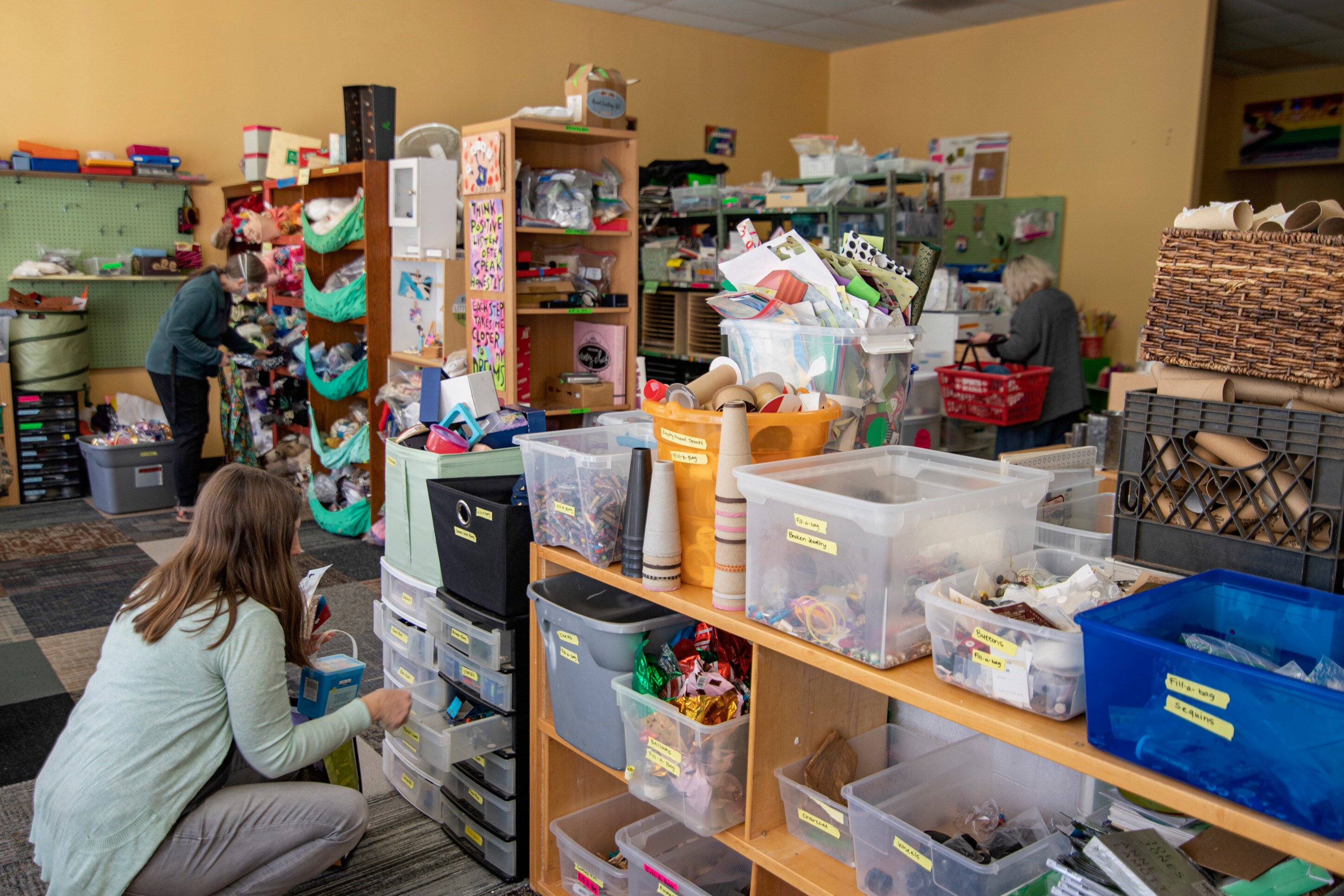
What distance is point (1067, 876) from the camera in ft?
4.48

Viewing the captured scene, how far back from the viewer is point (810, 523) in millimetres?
1569

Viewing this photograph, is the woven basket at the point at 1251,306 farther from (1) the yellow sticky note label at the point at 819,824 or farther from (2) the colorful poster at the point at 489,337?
(2) the colorful poster at the point at 489,337

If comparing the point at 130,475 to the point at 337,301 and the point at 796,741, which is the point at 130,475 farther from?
the point at 796,741

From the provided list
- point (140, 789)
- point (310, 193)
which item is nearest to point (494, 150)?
point (310, 193)

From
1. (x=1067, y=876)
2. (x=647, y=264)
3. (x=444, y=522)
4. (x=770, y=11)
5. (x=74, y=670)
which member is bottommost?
(x=74, y=670)

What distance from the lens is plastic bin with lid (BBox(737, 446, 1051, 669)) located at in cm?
148

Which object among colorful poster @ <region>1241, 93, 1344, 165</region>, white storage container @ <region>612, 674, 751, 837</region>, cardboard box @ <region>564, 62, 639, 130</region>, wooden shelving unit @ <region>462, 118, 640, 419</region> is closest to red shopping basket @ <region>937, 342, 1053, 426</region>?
wooden shelving unit @ <region>462, 118, 640, 419</region>

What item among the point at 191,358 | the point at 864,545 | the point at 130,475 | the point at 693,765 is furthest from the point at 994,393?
the point at 130,475

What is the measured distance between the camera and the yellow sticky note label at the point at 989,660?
1347 mm

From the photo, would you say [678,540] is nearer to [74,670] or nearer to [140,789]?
[140,789]

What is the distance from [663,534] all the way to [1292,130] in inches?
391

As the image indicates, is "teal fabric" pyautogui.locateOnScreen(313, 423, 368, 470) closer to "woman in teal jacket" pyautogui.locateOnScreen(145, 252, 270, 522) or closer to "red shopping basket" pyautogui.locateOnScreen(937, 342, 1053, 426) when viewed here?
"woman in teal jacket" pyautogui.locateOnScreen(145, 252, 270, 522)

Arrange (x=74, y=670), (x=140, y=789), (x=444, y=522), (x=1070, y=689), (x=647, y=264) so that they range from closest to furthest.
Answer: (x=1070, y=689) → (x=140, y=789) → (x=444, y=522) → (x=74, y=670) → (x=647, y=264)

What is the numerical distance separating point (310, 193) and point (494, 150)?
2092mm
